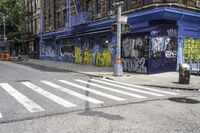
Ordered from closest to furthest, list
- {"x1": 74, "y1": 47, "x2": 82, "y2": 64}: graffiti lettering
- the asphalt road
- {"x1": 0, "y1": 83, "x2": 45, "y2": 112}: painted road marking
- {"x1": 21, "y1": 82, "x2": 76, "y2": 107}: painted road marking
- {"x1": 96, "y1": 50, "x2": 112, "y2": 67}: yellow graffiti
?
1. the asphalt road
2. {"x1": 0, "y1": 83, "x2": 45, "y2": 112}: painted road marking
3. {"x1": 21, "y1": 82, "x2": 76, "y2": 107}: painted road marking
4. {"x1": 96, "y1": 50, "x2": 112, "y2": 67}: yellow graffiti
5. {"x1": 74, "y1": 47, "x2": 82, "y2": 64}: graffiti lettering

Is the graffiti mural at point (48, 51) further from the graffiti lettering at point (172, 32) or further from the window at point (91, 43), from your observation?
the graffiti lettering at point (172, 32)

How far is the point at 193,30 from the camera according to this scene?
2067cm

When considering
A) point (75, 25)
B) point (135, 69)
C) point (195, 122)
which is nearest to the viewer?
point (195, 122)

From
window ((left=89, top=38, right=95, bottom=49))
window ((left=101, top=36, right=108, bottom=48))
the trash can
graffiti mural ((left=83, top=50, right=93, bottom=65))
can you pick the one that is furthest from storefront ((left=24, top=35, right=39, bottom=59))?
the trash can

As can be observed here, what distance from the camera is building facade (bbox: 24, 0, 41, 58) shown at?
4172 cm

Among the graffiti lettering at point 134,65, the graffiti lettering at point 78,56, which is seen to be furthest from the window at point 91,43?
the graffiti lettering at point 134,65

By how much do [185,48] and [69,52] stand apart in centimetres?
1464

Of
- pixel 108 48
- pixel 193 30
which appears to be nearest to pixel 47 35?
pixel 108 48

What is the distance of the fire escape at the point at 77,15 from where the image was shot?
2675 cm

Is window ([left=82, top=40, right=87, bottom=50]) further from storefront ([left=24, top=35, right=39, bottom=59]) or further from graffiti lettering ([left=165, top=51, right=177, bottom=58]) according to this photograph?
storefront ([left=24, top=35, right=39, bottom=59])

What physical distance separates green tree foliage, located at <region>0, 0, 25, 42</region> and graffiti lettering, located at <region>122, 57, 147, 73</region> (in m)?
28.2

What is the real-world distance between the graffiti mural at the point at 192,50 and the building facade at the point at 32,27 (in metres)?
25.3

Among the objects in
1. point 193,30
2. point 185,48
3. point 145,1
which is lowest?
point 185,48

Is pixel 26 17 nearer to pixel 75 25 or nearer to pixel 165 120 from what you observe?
pixel 75 25
